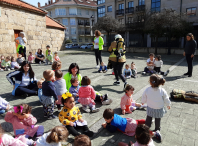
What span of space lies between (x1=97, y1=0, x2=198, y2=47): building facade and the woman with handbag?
24666mm

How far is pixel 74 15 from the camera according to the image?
160ft

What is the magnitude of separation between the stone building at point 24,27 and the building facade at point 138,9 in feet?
53.0

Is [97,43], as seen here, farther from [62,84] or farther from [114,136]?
[114,136]

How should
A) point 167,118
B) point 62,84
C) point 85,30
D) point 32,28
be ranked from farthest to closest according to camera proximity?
point 85,30, point 32,28, point 62,84, point 167,118

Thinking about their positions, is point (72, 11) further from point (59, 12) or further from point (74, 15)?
point (59, 12)

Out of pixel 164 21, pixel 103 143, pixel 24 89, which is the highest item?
pixel 164 21

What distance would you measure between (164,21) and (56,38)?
1358cm

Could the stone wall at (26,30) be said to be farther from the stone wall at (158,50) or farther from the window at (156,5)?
the window at (156,5)

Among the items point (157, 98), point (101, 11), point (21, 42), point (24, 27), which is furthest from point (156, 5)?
point (157, 98)

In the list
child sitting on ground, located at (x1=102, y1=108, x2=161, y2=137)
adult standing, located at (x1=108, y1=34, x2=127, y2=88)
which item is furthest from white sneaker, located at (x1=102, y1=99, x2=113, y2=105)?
adult standing, located at (x1=108, y1=34, x2=127, y2=88)

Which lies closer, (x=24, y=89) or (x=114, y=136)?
(x=114, y=136)

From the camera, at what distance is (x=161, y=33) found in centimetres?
2022

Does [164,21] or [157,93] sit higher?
[164,21]

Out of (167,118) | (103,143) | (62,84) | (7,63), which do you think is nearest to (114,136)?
(103,143)
